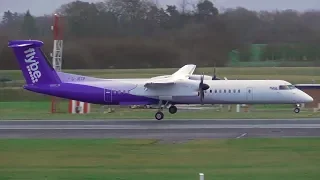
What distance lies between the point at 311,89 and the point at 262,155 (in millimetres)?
31600

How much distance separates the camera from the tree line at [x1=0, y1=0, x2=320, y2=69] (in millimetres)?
48812

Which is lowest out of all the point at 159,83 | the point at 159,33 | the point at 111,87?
the point at 111,87

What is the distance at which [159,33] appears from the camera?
52.8 meters

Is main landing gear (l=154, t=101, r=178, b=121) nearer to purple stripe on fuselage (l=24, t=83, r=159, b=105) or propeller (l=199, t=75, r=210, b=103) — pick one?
purple stripe on fuselage (l=24, t=83, r=159, b=105)

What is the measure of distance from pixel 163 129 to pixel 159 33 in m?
23.7

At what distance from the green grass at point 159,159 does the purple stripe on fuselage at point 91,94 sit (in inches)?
548

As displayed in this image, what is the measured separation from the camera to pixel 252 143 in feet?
77.6

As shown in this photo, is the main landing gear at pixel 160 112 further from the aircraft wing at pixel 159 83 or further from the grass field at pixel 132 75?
the grass field at pixel 132 75

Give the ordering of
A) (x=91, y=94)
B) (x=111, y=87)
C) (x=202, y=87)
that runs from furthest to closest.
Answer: (x=91, y=94) < (x=111, y=87) < (x=202, y=87)

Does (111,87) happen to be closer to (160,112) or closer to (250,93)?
(160,112)

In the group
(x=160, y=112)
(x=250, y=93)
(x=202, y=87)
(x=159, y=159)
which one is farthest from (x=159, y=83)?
(x=159, y=159)

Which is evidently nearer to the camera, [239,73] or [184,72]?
[184,72]

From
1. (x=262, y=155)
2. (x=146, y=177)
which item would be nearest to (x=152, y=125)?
(x=262, y=155)

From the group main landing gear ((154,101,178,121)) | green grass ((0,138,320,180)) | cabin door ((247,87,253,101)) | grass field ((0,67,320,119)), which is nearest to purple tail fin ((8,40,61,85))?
main landing gear ((154,101,178,121))
